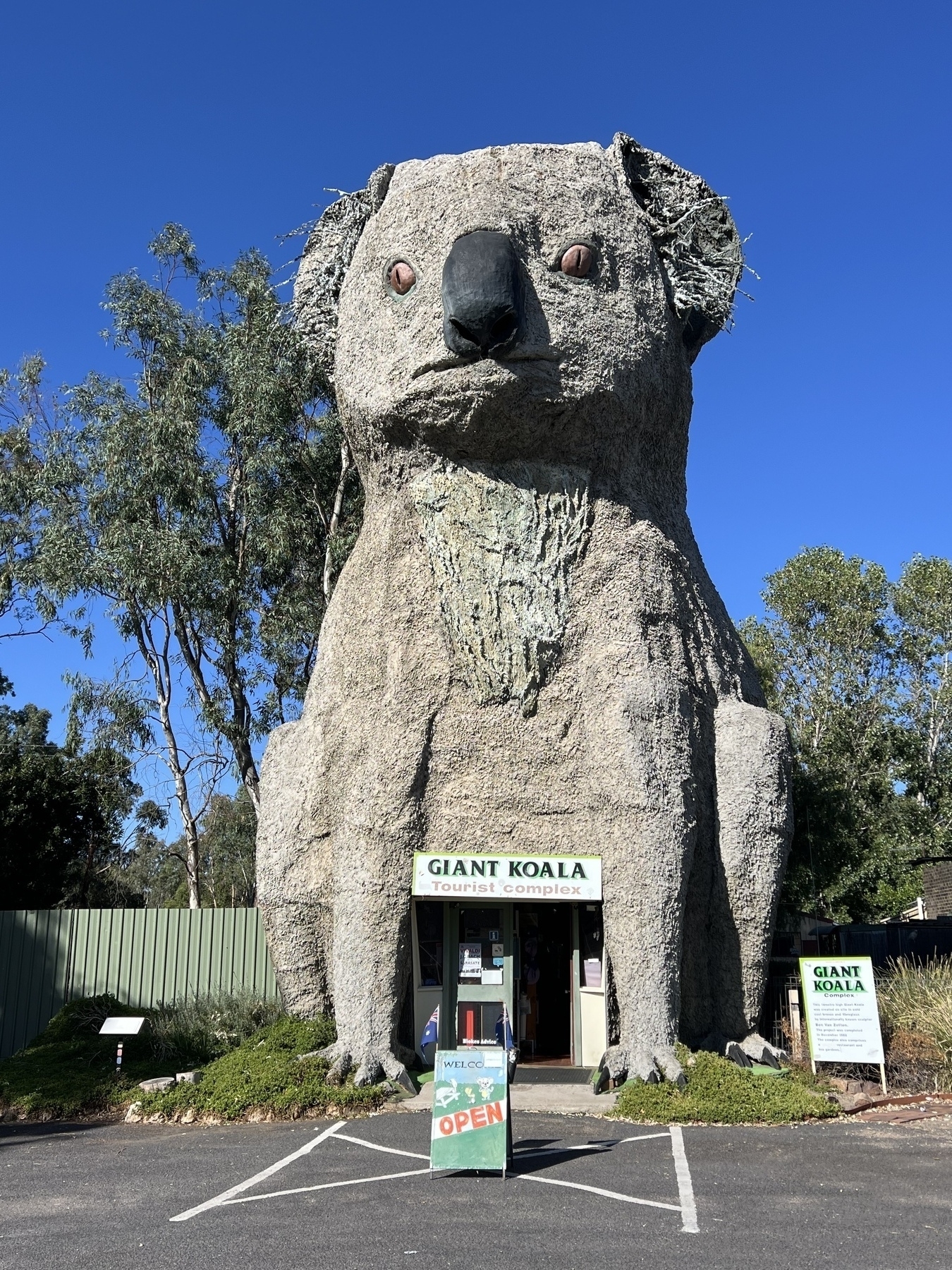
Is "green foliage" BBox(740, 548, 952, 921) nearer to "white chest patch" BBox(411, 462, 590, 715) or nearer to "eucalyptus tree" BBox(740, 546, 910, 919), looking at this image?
"eucalyptus tree" BBox(740, 546, 910, 919)

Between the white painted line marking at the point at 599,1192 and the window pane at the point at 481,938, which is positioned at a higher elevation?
the window pane at the point at 481,938

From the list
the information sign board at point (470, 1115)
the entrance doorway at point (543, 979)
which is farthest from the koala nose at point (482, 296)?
the entrance doorway at point (543, 979)

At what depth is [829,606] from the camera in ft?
94.7

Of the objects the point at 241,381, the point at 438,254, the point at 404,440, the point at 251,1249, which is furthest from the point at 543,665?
the point at 241,381

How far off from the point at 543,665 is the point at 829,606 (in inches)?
819

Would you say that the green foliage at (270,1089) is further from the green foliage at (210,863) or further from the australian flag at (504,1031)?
the green foliage at (210,863)

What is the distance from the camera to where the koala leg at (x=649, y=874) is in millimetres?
9328

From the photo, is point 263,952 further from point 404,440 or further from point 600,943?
point 404,440

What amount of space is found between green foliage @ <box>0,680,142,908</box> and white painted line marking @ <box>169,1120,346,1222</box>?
16.2 m

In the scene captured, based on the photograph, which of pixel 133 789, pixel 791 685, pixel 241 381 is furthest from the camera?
pixel 791 685

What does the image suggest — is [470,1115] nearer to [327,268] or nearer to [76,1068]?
[76,1068]

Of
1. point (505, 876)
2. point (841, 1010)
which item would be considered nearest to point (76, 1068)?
point (505, 876)

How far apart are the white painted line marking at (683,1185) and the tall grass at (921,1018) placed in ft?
10.8

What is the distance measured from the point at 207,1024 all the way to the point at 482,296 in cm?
855
